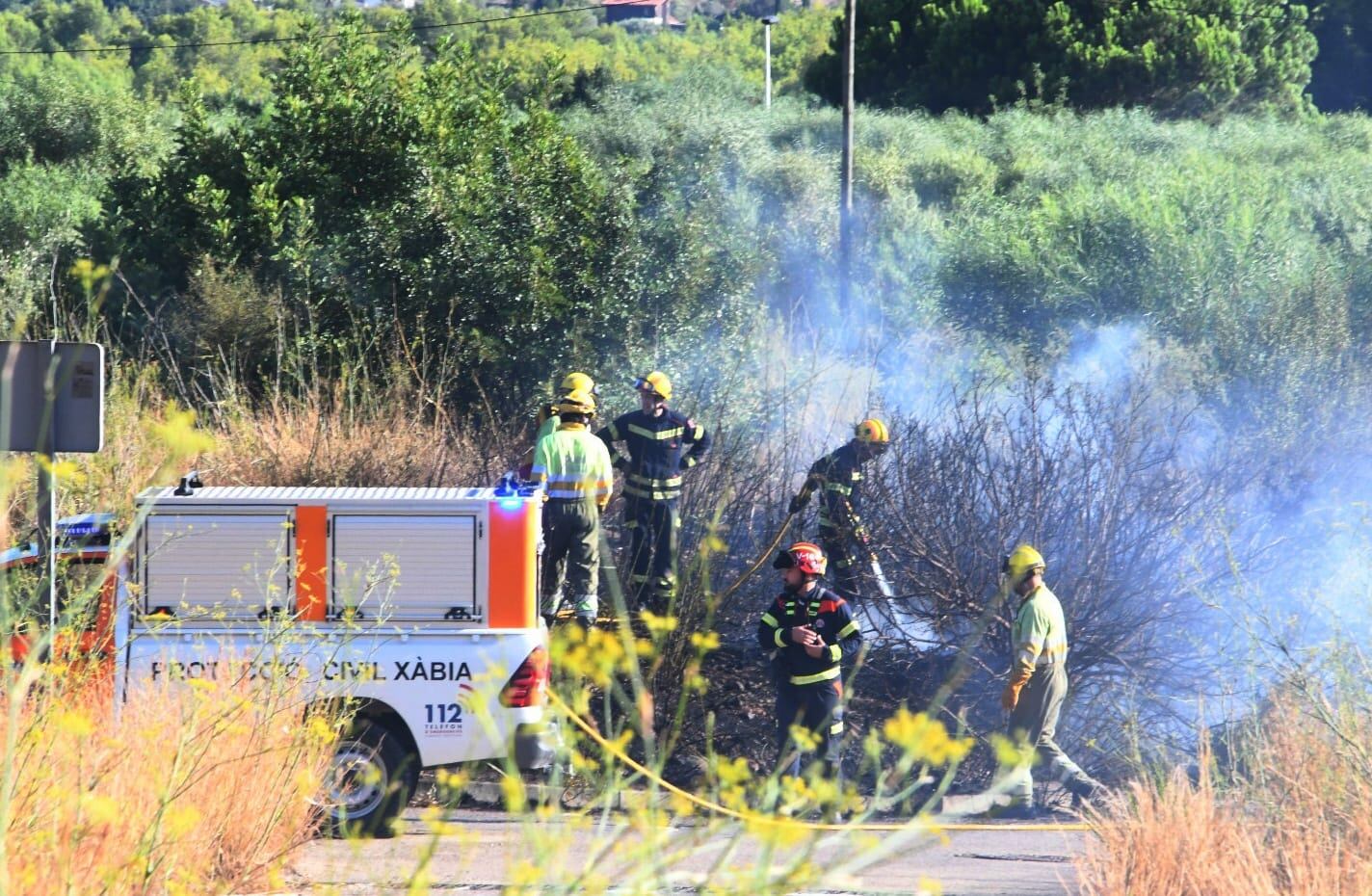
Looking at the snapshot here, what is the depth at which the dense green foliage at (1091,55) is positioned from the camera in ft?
107

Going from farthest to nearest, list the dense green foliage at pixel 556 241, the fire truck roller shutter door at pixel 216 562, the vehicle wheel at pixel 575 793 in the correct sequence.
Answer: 1. the dense green foliage at pixel 556 241
2. the vehicle wheel at pixel 575 793
3. the fire truck roller shutter door at pixel 216 562

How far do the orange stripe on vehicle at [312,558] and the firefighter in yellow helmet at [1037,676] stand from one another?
3668mm

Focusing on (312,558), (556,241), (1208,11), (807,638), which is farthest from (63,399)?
(1208,11)

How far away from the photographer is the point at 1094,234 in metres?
18.4

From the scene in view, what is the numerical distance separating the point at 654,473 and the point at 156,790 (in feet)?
19.4

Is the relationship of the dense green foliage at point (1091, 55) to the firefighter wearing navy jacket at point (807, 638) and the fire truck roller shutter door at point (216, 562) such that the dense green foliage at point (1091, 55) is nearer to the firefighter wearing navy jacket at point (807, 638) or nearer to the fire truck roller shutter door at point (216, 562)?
the firefighter wearing navy jacket at point (807, 638)

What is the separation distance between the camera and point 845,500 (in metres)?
10.3

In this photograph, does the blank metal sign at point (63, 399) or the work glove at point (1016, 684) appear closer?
the blank metal sign at point (63, 399)

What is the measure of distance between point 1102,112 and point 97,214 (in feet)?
67.2

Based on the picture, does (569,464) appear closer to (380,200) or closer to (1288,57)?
(380,200)

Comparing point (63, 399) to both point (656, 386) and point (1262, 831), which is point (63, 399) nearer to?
point (656, 386)

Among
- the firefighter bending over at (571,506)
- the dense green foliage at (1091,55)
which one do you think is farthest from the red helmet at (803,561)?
the dense green foliage at (1091,55)

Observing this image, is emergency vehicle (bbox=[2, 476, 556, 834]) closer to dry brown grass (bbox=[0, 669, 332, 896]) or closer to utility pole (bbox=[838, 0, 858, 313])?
dry brown grass (bbox=[0, 669, 332, 896])

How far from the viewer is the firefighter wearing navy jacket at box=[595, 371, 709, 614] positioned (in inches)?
402
